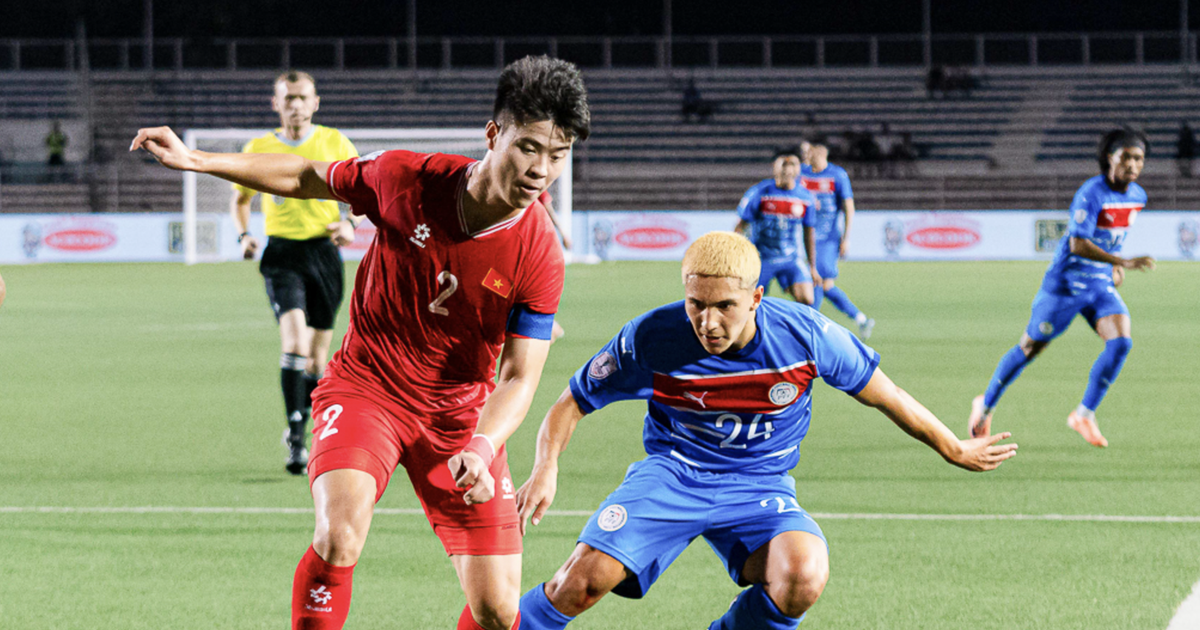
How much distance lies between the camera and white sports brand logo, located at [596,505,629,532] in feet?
12.8

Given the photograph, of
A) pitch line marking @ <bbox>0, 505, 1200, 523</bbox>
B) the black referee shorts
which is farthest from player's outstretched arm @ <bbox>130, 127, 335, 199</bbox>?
the black referee shorts

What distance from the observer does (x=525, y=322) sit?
382cm

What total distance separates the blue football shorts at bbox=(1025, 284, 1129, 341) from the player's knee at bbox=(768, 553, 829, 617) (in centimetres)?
497

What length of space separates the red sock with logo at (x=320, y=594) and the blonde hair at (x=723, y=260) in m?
1.25

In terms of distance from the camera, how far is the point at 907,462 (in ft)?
24.9

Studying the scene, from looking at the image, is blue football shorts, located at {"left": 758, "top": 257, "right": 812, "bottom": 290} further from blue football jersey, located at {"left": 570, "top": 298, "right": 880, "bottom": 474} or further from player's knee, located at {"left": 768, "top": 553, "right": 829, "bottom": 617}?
player's knee, located at {"left": 768, "top": 553, "right": 829, "bottom": 617}

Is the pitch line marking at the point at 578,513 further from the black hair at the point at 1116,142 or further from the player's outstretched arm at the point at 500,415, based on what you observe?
the black hair at the point at 1116,142

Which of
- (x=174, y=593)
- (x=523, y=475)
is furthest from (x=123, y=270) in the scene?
(x=174, y=593)

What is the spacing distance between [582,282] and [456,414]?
58.1 ft

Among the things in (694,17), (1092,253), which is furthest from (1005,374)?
(694,17)

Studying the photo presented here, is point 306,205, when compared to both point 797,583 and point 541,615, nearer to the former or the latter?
point 541,615

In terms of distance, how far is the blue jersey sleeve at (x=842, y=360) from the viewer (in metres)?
3.93

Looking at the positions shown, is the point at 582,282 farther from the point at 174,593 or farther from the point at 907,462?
the point at 174,593

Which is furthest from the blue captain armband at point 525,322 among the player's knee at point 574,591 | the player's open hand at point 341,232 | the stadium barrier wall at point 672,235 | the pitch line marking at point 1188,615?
the stadium barrier wall at point 672,235
